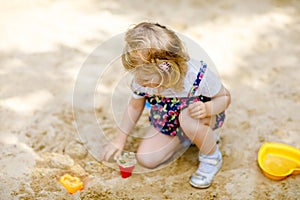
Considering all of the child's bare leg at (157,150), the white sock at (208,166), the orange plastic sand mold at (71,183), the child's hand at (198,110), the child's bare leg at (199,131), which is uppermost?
the child's hand at (198,110)

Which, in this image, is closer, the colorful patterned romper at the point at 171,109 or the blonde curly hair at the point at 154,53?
the blonde curly hair at the point at 154,53

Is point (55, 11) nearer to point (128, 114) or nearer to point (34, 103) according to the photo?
point (34, 103)

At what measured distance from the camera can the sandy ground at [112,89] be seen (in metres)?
1.48

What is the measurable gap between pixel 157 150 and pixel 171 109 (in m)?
0.16

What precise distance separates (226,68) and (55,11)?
0.87 meters

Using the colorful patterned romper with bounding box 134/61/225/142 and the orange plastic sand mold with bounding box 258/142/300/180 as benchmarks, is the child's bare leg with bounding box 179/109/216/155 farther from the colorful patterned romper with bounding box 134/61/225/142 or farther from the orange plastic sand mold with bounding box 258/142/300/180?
the orange plastic sand mold with bounding box 258/142/300/180

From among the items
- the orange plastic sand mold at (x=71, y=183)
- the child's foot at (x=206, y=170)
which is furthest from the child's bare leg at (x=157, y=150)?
the orange plastic sand mold at (x=71, y=183)

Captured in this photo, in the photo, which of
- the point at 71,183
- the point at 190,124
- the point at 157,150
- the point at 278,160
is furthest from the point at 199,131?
the point at 71,183

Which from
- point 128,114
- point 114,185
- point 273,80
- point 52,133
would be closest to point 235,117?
point 273,80

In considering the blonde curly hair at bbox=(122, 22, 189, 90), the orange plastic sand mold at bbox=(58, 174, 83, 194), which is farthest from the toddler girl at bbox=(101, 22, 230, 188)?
the orange plastic sand mold at bbox=(58, 174, 83, 194)

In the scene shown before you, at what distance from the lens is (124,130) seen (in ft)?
5.23

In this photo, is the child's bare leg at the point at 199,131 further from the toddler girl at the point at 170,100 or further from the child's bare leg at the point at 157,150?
the child's bare leg at the point at 157,150

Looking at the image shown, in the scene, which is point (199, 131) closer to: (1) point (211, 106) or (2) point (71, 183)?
(1) point (211, 106)

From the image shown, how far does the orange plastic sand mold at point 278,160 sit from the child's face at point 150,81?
0.44m
